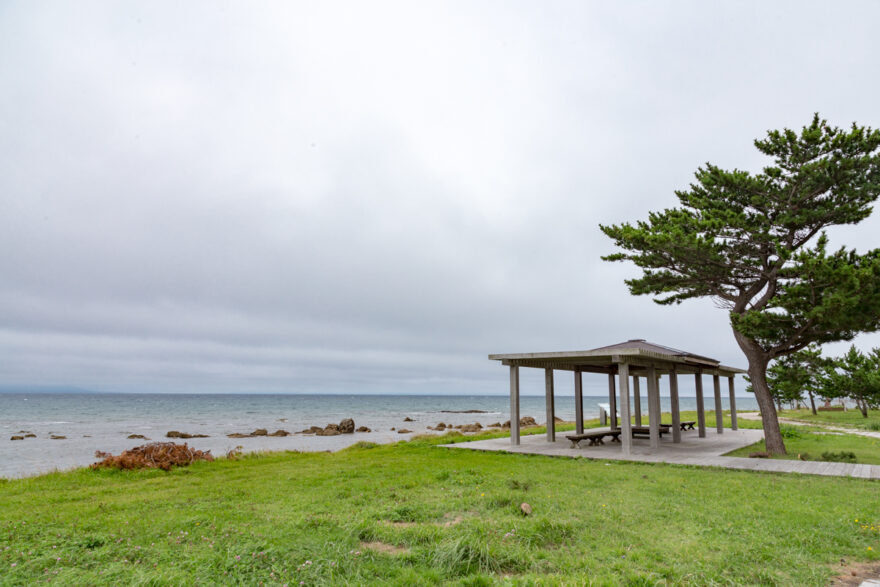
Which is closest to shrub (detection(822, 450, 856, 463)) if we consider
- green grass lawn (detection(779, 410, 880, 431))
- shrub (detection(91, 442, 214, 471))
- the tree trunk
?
the tree trunk

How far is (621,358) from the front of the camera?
12.0 metres

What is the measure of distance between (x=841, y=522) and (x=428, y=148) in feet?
50.2

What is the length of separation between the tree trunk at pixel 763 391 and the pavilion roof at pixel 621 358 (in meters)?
1.23

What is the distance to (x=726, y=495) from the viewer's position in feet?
23.5

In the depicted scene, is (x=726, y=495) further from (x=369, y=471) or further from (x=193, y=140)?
(x=193, y=140)

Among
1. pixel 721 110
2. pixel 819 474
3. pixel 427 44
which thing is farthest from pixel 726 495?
pixel 427 44

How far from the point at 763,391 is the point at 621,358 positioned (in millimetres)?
4278

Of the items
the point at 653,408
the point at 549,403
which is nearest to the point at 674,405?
the point at 653,408

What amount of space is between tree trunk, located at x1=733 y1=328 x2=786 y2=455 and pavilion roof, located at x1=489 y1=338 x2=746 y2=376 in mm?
1225

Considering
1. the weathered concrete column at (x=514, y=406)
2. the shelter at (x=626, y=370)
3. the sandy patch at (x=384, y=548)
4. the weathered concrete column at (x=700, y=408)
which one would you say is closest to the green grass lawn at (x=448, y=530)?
the sandy patch at (x=384, y=548)

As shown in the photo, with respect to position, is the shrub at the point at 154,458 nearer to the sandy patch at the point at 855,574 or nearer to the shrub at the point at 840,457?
the sandy patch at the point at 855,574

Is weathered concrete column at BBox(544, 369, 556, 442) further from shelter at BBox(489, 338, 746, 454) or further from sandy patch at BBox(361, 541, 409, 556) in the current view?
sandy patch at BBox(361, 541, 409, 556)

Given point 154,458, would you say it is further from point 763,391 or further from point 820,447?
point 820,447

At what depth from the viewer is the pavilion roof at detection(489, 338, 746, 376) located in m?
11.8
